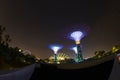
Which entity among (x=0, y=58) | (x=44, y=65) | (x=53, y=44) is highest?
(x=53, y=44)

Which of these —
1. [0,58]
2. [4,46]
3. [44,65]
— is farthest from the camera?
[4,46]

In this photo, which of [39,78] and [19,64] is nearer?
[39,78]

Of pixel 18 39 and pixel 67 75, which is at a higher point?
pixel 18 39

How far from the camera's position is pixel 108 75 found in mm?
3891

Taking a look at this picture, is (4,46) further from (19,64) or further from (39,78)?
(39,78)

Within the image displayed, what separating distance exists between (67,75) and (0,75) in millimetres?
1190

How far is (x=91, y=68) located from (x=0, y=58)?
6.07 m

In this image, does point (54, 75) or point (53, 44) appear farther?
point (53, 44)

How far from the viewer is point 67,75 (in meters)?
4.05

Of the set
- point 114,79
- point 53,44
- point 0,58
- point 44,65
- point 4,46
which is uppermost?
point 53,44

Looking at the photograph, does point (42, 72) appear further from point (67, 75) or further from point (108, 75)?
point (108, 75)

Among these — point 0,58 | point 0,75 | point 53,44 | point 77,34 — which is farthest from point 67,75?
point 53,44

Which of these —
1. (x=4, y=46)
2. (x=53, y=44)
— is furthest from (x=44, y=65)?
(x=53, y=44)

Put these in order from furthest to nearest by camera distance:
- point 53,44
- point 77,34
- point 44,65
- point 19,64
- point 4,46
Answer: point 53,44 → point 77,34 → point 4,46 → point 19,64 → point 44,65
